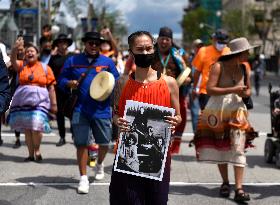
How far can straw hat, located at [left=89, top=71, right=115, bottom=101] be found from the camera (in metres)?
7.05

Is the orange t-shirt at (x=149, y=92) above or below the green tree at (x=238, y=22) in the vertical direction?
below

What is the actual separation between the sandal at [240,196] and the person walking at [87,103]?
5.20ft

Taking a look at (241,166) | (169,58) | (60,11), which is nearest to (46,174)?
(169,58)

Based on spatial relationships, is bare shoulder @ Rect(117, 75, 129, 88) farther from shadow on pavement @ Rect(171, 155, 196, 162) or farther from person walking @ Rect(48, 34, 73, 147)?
person walking @ Rect(48, 34, 73, 147)

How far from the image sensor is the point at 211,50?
933 centimetres

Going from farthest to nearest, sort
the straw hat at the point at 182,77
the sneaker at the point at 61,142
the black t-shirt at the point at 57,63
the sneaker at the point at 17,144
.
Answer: the black t-shirt at the point at 57,63 → the sneaker at the point at 61,142 → the sneaker at the point at 17,144 → the straw hat at the point at 182,77

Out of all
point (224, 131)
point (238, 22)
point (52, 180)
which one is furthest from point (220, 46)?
point (238, 22)

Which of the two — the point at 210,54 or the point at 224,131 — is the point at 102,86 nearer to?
the point at 224,131

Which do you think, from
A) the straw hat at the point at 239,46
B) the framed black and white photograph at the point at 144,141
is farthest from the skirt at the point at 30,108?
the framed black and white photograph at the point at 144,141

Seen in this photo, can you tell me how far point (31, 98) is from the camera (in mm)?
8883

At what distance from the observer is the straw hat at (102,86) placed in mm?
7055

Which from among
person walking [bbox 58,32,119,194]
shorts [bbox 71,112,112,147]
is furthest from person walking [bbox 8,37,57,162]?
shorts [bbox 71,112,112,147]

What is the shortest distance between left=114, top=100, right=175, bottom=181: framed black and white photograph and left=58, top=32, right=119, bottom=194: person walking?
264 cm

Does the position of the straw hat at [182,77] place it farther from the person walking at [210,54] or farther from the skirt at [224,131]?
the person walking at [210,54]
